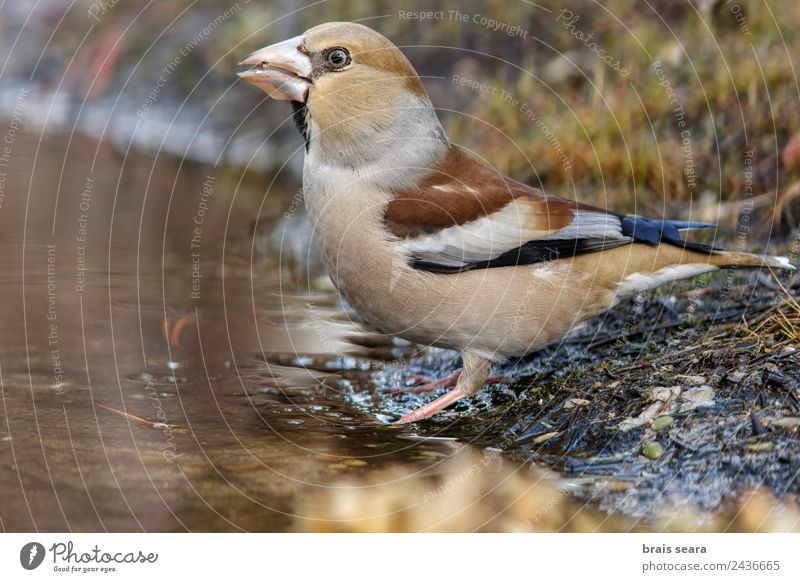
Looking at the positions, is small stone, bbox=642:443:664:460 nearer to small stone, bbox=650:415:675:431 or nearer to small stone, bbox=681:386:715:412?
small stone, bbox=650:415:675:431

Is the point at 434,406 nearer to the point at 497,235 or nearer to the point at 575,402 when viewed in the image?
the point at 575,402

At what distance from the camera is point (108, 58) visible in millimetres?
15195

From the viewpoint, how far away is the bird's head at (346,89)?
19.8 feet

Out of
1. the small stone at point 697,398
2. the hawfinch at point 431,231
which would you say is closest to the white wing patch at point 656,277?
the hawfinch at point 431,231

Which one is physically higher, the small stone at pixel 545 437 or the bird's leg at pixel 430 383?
the bird's leg at pixel 430 383

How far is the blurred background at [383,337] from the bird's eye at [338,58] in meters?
2.02

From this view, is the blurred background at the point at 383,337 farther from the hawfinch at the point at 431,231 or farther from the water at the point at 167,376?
the hawfinch at the point at 431,231

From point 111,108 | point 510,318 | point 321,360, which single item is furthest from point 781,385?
point 111,108

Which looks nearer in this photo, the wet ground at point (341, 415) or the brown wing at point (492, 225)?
the wet ground at point (341, 415)

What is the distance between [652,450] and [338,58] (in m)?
2.97

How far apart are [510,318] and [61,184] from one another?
25.0 ft

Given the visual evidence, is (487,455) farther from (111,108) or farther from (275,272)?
(111,108)

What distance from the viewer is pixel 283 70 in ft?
19.9

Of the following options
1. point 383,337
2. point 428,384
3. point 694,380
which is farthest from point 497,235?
point 383,337
